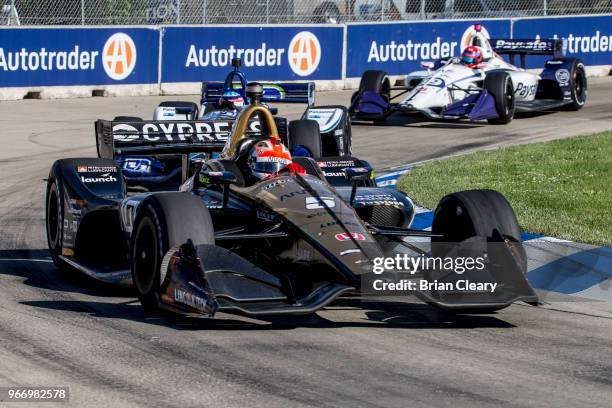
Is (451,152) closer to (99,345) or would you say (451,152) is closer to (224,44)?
(224,44)

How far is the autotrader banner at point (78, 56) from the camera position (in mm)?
23156

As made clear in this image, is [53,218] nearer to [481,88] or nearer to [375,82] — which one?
[375,82]

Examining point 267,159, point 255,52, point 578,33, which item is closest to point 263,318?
point 267,159

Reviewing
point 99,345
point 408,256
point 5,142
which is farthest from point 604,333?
point 5,142

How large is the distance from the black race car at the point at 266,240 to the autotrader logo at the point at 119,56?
571 inches

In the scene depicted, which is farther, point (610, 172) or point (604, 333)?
point (610, 172)

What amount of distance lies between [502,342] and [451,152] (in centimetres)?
1063

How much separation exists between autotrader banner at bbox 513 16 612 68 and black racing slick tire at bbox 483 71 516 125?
7.75 metres

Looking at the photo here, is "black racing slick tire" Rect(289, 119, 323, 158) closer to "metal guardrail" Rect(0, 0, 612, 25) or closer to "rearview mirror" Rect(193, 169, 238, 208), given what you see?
"rearview mirror" Rect(193, 169, 238, 208)

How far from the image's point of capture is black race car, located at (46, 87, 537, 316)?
786cm

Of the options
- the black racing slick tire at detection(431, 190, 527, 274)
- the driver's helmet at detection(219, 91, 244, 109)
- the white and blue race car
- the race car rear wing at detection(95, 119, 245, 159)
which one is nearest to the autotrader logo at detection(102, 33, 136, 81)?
the white and blue race car

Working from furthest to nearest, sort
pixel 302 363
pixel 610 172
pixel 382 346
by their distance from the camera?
pixel 610 172 → pixel 382 346 → pixel 302 363

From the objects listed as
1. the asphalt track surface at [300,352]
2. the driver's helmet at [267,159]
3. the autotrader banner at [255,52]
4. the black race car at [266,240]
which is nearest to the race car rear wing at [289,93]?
the black race car at [266,240]

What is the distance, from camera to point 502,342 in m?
7.65
